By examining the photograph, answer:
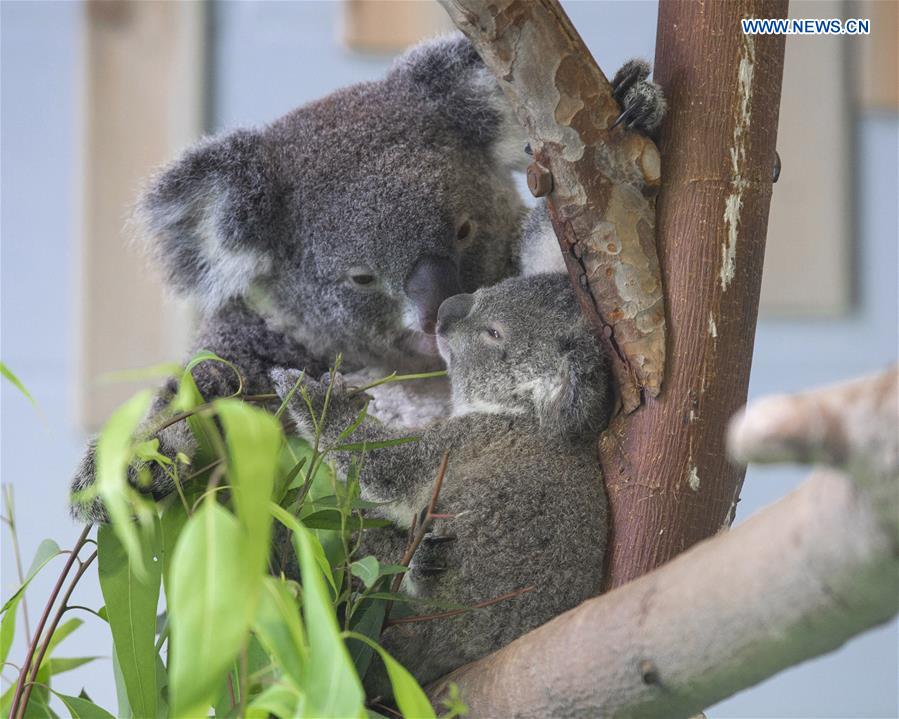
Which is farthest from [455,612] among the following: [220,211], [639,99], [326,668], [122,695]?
[220,211]

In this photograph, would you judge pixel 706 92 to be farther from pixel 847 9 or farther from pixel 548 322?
pixel 847 9

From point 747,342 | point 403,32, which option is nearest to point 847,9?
point 403,32

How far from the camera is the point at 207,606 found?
588mm

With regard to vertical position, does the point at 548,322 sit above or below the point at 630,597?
above

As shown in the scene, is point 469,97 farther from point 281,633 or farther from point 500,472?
point 281,633

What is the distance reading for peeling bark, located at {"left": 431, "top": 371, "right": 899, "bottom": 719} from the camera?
1.83 feet

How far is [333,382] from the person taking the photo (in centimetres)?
142

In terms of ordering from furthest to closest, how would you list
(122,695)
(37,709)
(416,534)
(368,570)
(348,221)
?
(348,221) → (37,709) → (122,695) → (416,534) → (368,570)

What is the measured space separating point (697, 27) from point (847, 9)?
2.66m

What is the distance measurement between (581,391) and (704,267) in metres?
0.25

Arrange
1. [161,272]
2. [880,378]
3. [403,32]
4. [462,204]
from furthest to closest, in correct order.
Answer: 1. [403,32]
2. [161,272]
3. [462,204]
4. [880,378]

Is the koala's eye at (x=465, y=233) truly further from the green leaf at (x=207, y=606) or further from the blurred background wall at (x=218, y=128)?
the blurred background wall at (x=218, y=128)

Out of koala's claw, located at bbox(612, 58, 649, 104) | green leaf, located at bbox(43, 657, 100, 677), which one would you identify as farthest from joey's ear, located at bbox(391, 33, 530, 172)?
green leaf, located at bbox(43, 657, 100, 677)

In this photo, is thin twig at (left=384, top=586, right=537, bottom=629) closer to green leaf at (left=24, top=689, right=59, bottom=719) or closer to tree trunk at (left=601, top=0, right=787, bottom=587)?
tree trunk at (left=601, top=0, right=787, bottom=587)
